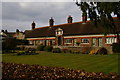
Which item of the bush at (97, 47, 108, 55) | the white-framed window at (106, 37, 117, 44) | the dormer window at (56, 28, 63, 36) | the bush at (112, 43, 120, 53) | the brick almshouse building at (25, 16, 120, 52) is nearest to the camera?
the bush at (97, 47, 108, 55)

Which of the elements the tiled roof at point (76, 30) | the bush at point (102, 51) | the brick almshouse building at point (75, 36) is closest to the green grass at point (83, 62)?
the bush at point (102, 51)

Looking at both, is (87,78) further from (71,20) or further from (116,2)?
(71,20)

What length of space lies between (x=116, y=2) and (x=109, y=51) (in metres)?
12.5

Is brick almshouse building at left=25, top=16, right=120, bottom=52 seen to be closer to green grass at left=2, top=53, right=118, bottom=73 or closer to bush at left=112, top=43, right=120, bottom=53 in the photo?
bush at left=112, top=43, right=120, bottom=53

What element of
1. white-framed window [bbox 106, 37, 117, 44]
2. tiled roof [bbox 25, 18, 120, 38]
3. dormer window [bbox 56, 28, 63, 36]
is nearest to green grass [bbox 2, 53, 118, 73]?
white-framed window [bbox 106, 37, 117, 44]

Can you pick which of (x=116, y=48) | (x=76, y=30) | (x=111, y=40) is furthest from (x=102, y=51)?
(x=76, y=30)

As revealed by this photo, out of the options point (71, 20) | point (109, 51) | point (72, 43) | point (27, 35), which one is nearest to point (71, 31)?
point (72, 43)

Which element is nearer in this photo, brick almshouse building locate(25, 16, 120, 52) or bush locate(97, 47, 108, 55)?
bush locate(97, 47, 108, 55)

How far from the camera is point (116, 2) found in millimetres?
17453

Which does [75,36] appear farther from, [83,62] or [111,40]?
[83,62]

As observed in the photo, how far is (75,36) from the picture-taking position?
42250 millimetres

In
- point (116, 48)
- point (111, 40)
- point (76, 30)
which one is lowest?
point (116, 48)

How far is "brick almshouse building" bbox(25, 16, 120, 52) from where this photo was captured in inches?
1453

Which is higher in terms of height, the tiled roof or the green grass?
the tiled roof
